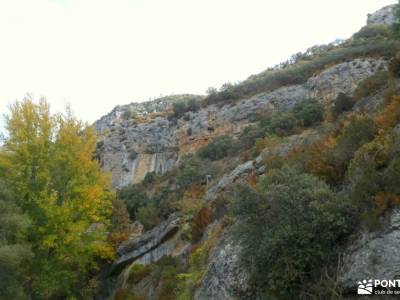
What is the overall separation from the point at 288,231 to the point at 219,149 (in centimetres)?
1994

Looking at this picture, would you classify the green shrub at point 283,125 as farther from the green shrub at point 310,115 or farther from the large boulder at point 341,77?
the large boulder at point 341,77

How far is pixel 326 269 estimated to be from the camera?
20.8 feet

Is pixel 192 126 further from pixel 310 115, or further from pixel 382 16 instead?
pixel 382 16

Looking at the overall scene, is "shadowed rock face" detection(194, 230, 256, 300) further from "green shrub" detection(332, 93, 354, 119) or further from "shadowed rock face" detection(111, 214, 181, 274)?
"green shrub" detection(332, 93, 354, 119)

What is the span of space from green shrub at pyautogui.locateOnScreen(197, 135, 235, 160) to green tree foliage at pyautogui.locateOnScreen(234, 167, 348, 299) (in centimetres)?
1801

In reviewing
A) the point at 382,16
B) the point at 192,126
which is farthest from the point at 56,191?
the point at 382,16

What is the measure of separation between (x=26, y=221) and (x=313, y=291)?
916cm

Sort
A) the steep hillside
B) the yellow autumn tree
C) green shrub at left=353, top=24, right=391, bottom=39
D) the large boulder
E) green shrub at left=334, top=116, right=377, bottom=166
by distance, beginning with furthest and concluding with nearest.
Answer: green shrub at left=353, top=24, right=391, bottom=39 < the large boulder < the yellow autumn tree < green shrub at left=334, top=116, right=377, bottom=166 < the steep hillside

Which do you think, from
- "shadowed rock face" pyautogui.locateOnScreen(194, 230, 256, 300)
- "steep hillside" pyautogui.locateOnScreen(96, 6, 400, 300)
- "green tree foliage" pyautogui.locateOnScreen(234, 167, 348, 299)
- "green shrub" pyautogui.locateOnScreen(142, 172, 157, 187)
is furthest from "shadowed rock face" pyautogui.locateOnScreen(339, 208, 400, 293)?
"green shrub" pyautogui.locateOnScreen(142, 172, 157, 187)

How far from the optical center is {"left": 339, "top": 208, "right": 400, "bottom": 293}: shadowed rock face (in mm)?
5704

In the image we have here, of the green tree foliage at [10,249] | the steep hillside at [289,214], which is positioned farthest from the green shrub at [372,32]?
the green tree foliage at [10,249]

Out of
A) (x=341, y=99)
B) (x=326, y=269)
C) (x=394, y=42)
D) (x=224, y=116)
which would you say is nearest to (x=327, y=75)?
(x=394, y=42)

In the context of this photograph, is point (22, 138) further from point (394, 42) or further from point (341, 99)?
point (394, 42)

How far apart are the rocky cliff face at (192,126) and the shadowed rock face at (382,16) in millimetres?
19303
